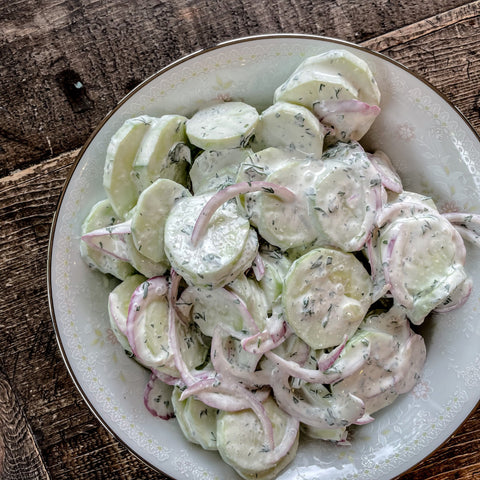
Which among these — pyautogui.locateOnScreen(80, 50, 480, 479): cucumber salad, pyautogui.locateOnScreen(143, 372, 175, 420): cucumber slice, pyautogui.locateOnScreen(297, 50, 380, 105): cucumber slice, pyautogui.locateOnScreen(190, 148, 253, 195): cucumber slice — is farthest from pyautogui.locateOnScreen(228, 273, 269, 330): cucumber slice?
pyautogui.locateOnScreen(297, 50, 380, 105): cucumber slice

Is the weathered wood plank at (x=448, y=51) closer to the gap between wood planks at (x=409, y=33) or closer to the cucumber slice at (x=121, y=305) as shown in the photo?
the gap between wood planks at (x=409, y=33)

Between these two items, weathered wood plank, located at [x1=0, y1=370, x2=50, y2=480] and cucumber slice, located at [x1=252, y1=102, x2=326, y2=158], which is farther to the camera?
weathered wood plank, located at [x1=0, y1=370, x2=50, y2=480]

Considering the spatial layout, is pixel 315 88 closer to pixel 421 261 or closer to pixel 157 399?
pixel 421 261

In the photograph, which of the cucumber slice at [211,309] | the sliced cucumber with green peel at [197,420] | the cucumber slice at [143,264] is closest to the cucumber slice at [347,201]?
the cucumber slice at [211,309]

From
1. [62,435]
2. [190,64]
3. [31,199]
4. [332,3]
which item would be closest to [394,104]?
[332,3]

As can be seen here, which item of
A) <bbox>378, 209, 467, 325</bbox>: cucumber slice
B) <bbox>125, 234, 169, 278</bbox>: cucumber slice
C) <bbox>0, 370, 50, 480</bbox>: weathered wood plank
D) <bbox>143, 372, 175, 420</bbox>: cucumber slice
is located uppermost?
<bbox>125, 234, 169, 278</bbox>: cucumber slice

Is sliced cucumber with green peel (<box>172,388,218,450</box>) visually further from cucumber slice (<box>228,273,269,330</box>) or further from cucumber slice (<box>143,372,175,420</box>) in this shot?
cucumber slice (<box>228,273,269,330</box>)
